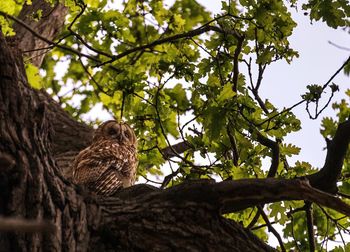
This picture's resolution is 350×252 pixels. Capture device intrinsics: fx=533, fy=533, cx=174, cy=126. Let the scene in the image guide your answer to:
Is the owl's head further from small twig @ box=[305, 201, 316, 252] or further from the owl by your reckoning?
small twig @ box=[305, 201, 316, 252]

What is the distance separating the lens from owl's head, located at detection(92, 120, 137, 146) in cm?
608

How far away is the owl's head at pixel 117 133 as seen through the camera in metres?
6.08

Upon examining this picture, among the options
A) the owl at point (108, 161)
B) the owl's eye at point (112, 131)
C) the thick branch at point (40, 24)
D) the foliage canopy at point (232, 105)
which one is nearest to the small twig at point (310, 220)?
the foliage canopy at point (232, 105)

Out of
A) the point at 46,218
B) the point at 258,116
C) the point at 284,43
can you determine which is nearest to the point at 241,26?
the point at 284,43

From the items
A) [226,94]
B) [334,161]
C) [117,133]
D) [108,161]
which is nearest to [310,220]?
[334,161]

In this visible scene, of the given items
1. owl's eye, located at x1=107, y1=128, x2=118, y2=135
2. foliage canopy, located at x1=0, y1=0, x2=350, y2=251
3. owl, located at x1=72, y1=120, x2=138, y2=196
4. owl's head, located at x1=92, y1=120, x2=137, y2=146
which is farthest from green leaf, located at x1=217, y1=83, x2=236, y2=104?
owl's eye, located at x1=107, y1=128, x2=118, y2=135

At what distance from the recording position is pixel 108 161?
5.21 metres

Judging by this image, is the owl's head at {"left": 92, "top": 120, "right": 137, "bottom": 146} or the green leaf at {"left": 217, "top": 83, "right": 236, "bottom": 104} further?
the owl's head at {"left": 92, "top": 120, "right": 137, "bottom": 146}

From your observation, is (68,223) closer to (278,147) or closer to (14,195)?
(14,195)

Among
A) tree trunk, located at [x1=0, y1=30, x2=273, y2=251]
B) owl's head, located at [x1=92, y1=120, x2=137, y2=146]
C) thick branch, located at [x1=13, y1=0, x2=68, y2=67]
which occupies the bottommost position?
tree trunk, located at [x1=0, y1=30, x2=273, y2=251]

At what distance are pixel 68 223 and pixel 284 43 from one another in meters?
2.26

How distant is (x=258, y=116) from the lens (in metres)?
3.75

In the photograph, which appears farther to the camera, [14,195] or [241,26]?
[241,26]

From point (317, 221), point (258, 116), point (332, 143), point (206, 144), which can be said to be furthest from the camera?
point (317, 221)
